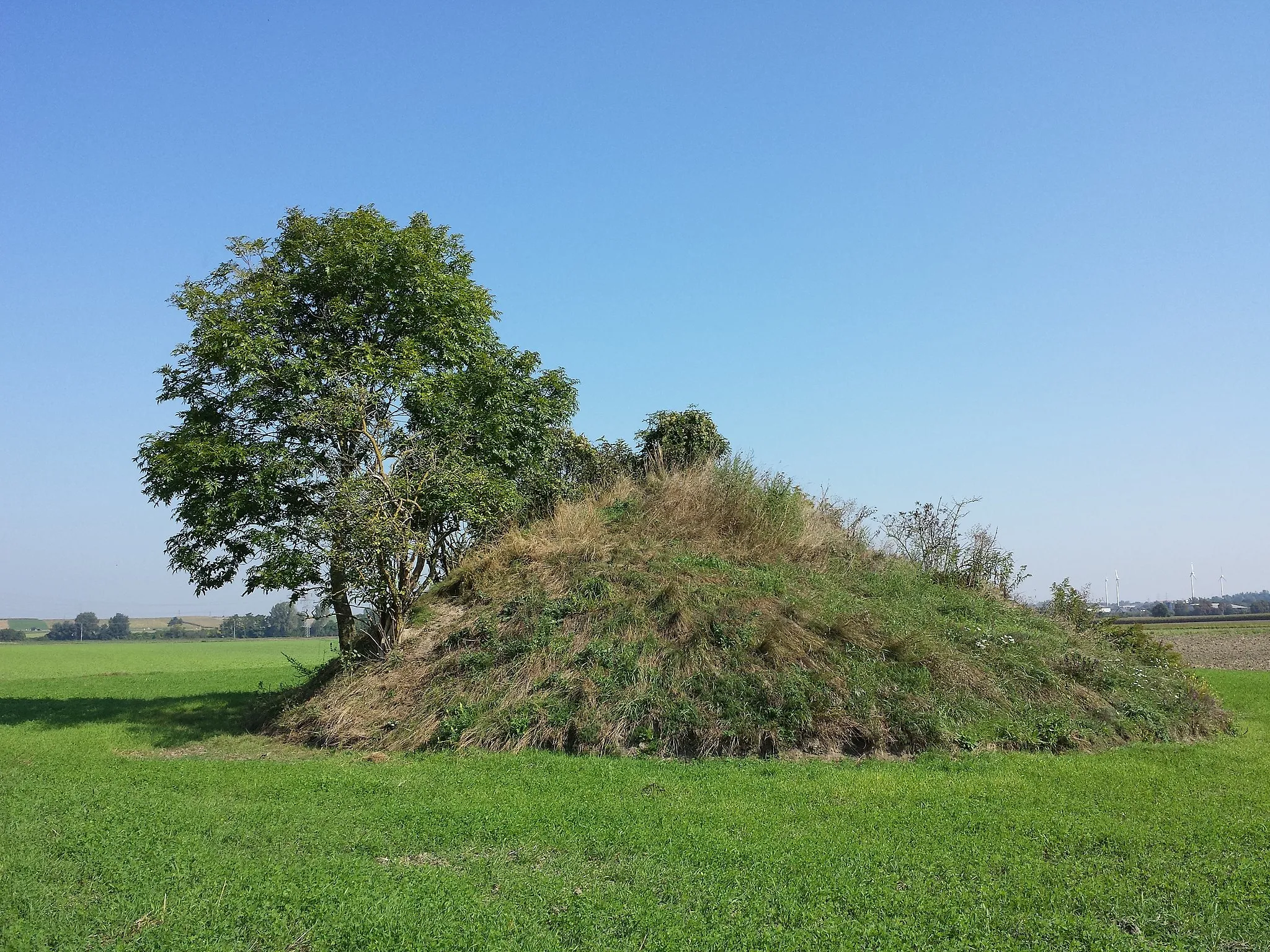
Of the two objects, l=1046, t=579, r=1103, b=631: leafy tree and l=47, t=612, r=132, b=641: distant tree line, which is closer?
l=1046, t=579, r=1103, b=631: leafy tree

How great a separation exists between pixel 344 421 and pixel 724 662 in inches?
311

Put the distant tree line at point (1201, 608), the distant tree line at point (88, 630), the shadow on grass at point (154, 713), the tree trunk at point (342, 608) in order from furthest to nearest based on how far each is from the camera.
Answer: the distant tree line at point (88, 630)
the distant tree line at point (1201, 608)
the tree trunk at point (342, 608)
the shadow on grass at point (154, 713)

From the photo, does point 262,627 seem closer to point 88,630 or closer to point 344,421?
point 88,630

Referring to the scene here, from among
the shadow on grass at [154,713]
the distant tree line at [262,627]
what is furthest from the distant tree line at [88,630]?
the shadow on grass at [154,713]

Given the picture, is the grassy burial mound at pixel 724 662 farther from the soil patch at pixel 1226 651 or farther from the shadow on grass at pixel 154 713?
the soil patch at pixel 1226 651

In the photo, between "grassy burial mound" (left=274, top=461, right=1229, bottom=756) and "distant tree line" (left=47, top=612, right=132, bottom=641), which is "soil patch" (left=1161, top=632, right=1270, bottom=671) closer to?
"grassy burial mound" (left=274, top=461, right=1229, bottom=756)

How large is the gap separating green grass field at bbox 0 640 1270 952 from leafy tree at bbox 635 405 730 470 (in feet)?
38.8

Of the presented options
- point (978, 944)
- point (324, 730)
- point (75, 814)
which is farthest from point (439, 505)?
point (978, 944)

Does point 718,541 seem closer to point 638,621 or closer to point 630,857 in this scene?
point 638,621

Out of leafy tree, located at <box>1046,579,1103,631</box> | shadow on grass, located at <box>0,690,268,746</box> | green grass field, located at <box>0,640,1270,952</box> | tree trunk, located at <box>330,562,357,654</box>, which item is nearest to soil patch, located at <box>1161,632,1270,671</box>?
leafy tree, located at <box>1046,579,1103,631</box>

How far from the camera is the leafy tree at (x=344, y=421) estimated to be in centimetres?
1470

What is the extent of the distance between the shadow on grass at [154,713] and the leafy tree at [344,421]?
8.33 ft

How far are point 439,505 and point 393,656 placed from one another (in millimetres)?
2930

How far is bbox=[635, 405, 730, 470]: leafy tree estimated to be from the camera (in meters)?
21.5
